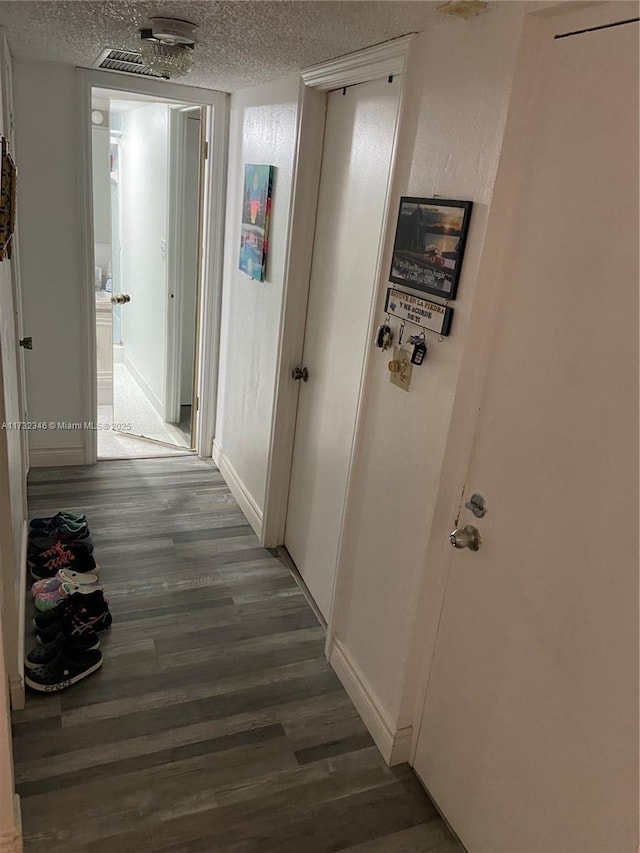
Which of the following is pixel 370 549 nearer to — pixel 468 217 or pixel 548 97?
pixel 468 217

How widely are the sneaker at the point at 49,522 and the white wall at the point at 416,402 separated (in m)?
1.43

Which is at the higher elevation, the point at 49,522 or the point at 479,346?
the point at 479,346

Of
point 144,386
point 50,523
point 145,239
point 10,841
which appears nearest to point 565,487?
point 10,841

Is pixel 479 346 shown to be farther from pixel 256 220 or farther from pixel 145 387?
pixel 145 387

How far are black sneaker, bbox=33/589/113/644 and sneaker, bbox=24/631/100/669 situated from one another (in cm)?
2

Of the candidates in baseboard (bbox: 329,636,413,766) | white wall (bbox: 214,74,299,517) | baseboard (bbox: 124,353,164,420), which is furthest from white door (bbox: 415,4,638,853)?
baseboard (bbox: 124,353,164,420)

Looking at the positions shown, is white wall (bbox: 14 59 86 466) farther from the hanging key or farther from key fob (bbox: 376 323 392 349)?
the hanging key

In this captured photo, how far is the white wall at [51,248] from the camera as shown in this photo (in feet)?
10.2

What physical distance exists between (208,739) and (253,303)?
2008 millimetres

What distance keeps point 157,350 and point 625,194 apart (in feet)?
12.9

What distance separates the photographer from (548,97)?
4.40 feet

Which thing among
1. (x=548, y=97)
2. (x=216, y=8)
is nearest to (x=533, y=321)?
(x=548, y=97)

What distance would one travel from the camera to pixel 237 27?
73.9 inches

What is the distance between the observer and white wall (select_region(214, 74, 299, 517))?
2.76 meters
